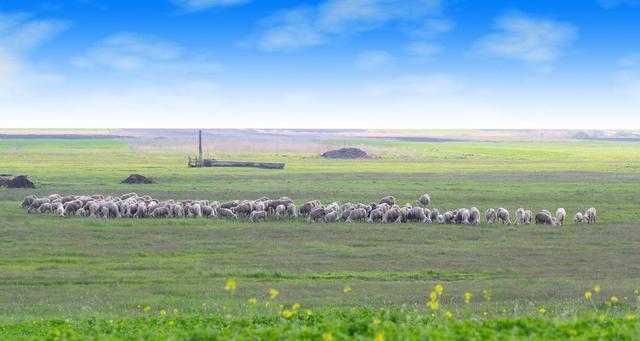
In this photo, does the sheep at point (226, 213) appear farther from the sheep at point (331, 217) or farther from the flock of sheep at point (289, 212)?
the sheep at point (331, 217)

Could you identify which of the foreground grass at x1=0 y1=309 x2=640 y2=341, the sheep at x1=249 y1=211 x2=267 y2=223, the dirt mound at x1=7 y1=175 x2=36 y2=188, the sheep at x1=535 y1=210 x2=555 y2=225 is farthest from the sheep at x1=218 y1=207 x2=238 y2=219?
the dirt mound at x1=7 y1=175 x2=36 y2=188

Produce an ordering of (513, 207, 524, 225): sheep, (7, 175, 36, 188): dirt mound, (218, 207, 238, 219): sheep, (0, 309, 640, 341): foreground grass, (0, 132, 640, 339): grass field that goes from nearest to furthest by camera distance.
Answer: (0, 309, 640, 341): foreground grass
(0, 132, 640, 339): grass field
(513, 207, 524, 225): sheep
(218, 207, 238, 219): sheep
(7, 175, 36, 188): dirt mound

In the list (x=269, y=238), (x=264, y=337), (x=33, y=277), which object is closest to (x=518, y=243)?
(x=269, y=238)

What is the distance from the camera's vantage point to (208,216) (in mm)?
35688

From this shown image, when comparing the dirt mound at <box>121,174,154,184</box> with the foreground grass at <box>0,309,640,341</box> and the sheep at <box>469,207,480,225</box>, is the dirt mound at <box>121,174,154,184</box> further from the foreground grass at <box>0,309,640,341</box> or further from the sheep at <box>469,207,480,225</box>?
the foreground grass at <box>0,309,640,341</box>

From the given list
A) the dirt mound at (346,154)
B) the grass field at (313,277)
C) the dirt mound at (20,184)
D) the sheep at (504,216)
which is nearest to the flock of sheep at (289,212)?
the sheep at (504,216)

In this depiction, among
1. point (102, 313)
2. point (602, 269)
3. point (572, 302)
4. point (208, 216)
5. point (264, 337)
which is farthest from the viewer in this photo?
point (208, 216)

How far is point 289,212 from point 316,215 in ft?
7.74

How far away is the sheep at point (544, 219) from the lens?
3359 centimetres

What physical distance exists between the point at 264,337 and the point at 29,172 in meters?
63.3

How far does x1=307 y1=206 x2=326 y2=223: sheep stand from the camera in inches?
1348

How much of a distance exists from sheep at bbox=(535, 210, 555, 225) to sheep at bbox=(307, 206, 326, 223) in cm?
840

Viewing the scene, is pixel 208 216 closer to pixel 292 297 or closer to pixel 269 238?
pixel 269 238

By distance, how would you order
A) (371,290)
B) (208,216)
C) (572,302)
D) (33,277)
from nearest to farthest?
(572,302) < (371,290) < (33,277) < (208,216)
